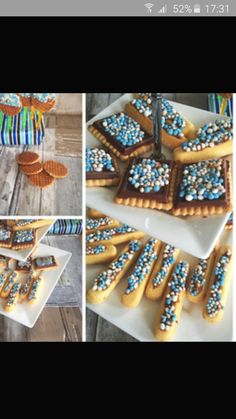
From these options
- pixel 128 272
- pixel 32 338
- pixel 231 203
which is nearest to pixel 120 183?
pixel 231 203

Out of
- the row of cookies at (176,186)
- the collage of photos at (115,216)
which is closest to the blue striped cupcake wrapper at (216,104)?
the collage of photos at (115,216)

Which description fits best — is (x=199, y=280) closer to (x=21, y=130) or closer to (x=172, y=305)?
(x=172, y=305)

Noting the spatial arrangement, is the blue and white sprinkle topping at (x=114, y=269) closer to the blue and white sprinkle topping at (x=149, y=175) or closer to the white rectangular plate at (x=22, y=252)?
the white rectangular plate at (x=22, y=252)

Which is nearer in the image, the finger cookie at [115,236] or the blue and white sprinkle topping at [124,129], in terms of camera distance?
the blue and white sprinkle topping at [124,129]

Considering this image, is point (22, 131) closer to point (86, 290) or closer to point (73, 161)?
point (73, 161)
